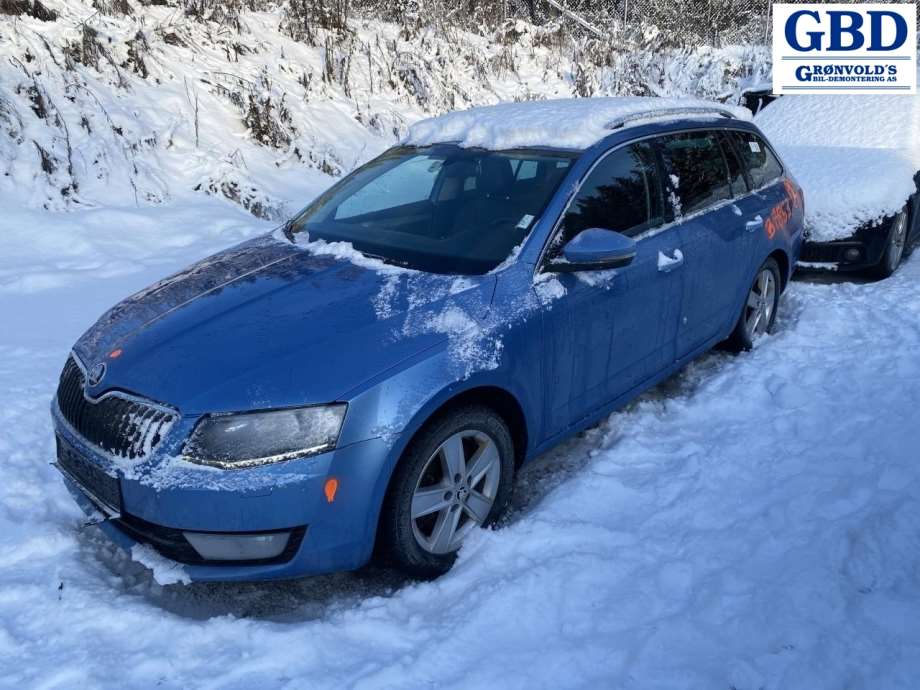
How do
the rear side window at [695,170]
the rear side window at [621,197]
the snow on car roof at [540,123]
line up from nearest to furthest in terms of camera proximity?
the rear side window at [621,197], the snow on car roof at [540,123], the rear side window at [695,170]

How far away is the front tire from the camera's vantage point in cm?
267

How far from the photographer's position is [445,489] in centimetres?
286

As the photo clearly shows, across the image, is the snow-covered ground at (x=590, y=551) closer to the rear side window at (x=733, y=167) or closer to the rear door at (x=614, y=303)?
the rear door at (x=614, y=303)

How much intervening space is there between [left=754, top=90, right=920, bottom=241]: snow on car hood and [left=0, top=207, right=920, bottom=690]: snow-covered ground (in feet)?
7.52

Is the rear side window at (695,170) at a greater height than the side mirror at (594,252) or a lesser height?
greater

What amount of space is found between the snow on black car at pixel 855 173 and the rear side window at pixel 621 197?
9.28 feet

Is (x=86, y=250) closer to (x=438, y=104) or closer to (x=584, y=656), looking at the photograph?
(x=584, y=656)

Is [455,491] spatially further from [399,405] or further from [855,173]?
[855,173]

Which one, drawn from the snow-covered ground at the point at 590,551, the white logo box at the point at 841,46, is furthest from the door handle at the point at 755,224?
the white logo box at the point at 841,46

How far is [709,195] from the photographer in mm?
4258

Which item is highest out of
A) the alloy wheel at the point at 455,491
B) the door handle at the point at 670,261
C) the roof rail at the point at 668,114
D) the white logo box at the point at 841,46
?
the white logo box at the point at 841,46

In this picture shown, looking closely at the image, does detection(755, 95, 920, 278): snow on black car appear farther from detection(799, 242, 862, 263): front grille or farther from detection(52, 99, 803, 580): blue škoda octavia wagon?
detection(52, 99, 803, 580): blue škoda octavia wagon

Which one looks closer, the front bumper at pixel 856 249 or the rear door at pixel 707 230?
the rear door at pixel 707 230

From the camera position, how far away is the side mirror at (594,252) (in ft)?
10.2
